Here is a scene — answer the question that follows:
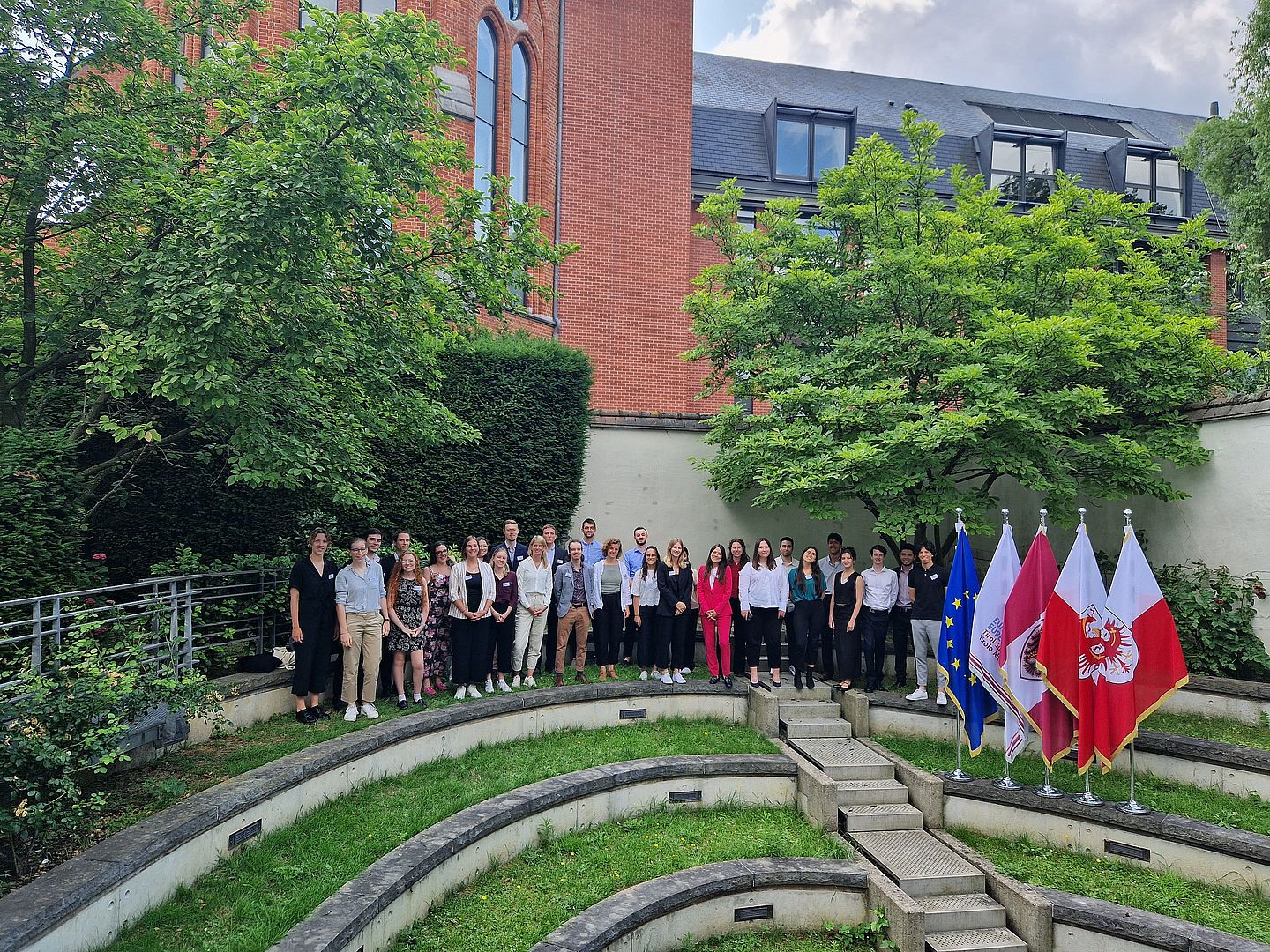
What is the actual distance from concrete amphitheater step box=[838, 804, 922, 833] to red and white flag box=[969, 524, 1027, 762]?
1144 millimetres

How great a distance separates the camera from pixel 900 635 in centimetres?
1012

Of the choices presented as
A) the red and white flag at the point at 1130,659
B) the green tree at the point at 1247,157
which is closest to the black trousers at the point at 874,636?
the red and white flag at the point at 1130,659

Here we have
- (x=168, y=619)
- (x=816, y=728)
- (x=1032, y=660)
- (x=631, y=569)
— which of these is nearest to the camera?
(x=168, y=619)

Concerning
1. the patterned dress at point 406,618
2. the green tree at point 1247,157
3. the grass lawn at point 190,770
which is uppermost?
the green tree at point 1247,157

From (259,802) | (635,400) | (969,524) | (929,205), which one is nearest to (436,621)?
(259,802)

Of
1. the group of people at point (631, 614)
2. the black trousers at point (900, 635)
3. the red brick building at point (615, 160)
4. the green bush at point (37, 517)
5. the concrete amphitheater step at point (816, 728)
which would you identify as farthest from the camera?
the red brick building at point (615, 160)

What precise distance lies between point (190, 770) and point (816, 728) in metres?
6.39

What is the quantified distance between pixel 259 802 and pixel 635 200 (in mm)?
17073

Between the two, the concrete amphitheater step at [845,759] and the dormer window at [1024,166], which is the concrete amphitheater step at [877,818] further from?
the dormer window at [1024,166]

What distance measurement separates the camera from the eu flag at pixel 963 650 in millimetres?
8375

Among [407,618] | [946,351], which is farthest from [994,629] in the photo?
[407,618]

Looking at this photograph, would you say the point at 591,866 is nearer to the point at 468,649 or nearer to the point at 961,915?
the point at 468,649

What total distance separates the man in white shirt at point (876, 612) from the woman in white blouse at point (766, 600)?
105cm

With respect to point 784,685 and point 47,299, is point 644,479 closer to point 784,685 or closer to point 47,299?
point 784,685
